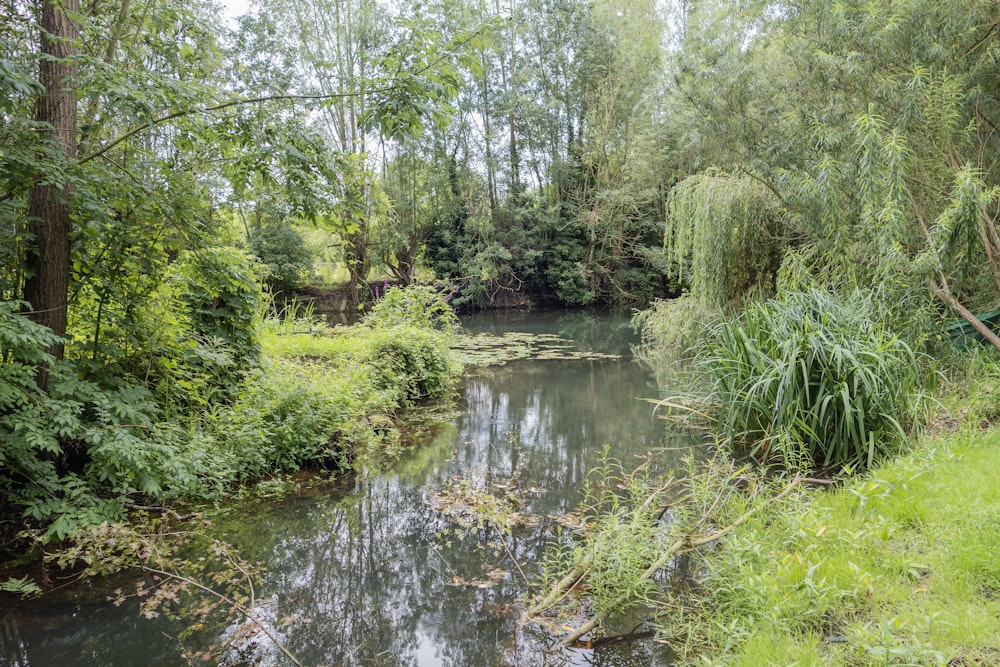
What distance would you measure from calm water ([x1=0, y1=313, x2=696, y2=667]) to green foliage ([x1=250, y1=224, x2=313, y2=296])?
12.1m

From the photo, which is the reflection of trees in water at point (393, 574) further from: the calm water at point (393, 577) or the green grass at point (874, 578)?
the green grass at point (874, 578)

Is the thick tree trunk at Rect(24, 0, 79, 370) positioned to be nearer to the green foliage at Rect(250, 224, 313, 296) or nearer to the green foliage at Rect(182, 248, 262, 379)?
the green foliage at Rect(182, 248, 262, 379)

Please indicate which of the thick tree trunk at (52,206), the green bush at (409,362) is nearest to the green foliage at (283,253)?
the green bush at (409,362)

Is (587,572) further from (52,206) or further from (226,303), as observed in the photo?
(226,303)

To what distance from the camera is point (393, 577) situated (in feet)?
10.2

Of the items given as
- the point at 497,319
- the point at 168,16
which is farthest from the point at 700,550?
the point at 497,319

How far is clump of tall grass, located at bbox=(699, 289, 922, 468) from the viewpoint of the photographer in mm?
3920

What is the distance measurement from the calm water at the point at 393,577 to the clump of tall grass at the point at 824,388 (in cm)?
111

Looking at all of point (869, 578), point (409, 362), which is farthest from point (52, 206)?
point (869, 578)

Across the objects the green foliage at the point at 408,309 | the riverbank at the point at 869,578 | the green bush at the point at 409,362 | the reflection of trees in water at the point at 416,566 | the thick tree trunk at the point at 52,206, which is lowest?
the reflection of trees in water at the point at 416,566

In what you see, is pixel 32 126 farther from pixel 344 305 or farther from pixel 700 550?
pixel 344 305

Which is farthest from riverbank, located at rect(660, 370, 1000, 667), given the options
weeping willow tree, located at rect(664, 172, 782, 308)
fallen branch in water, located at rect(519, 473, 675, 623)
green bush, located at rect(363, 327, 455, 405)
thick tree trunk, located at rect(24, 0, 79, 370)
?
weeping willow tree, located at rect(664, 172, 782, 308)

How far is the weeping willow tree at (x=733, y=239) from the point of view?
23.7ft

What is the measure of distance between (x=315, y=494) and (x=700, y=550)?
274 centimetres
